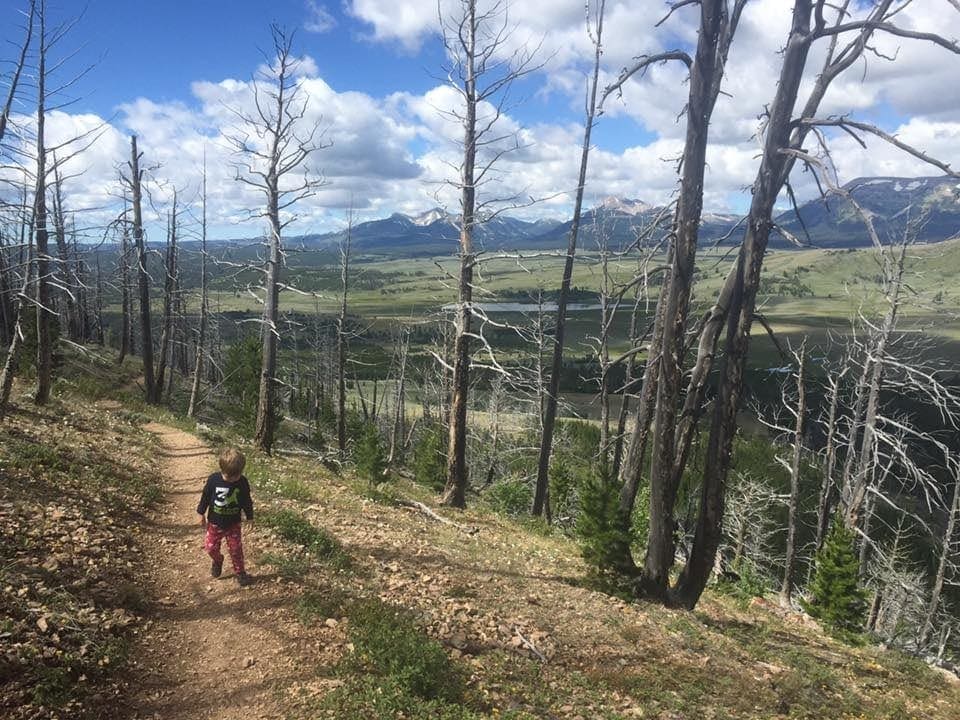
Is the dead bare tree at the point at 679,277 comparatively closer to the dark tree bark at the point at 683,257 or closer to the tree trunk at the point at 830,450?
the dark tree bark at the point at 683,257

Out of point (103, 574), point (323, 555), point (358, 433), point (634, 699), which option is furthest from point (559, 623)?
point (358, 433)

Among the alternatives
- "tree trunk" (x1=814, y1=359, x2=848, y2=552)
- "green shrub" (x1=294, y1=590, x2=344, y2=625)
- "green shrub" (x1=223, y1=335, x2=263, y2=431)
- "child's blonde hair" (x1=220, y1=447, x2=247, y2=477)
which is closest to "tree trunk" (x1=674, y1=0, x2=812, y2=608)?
"green shrub" (x1=294, y1=590, x2=344, y2=625)

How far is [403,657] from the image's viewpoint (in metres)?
5.93

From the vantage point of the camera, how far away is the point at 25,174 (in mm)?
13523

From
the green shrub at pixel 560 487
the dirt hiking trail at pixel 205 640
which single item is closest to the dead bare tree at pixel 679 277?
the dirt hiking trail at pixel 205 640

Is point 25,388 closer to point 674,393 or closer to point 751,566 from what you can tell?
point 674,393

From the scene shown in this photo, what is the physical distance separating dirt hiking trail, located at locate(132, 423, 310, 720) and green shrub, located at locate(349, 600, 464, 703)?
725 millimetres

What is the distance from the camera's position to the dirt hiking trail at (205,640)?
517 centimetres

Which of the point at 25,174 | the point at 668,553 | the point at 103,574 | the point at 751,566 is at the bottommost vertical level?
the point at 751,566

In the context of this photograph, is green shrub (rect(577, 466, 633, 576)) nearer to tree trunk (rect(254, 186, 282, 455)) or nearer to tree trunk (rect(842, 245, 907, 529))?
→ tree trunk (rect(254, 186, 282, 455))

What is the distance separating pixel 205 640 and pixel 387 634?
187 cm

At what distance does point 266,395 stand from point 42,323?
5988 millimetres

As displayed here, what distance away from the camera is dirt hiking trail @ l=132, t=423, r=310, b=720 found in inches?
203

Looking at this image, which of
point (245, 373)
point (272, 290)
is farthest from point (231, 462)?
point (245, 373)
